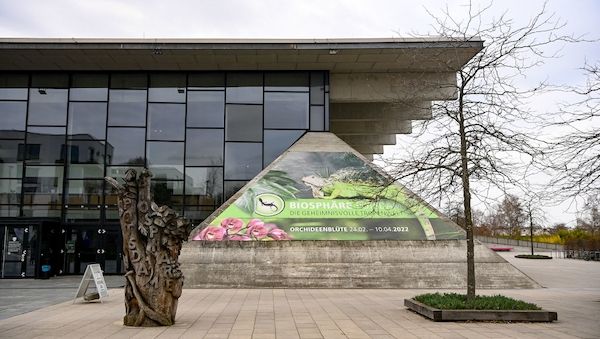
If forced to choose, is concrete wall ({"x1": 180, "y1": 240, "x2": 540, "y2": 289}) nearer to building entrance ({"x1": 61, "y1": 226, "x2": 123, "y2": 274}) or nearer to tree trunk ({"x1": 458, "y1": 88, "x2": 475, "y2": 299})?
tree trunk ({"x1": 458, "y1": 88, "x2": 475, "y2": 299})

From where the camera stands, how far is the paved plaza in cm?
929

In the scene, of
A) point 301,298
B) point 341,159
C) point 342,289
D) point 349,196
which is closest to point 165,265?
point 301,298

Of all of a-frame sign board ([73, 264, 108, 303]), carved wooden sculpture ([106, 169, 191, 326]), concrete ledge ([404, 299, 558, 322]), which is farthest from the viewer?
a-frame sign board ([73, 264, 108, 303])

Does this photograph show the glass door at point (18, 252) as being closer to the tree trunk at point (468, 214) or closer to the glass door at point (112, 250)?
the glass door at point (112, 250)

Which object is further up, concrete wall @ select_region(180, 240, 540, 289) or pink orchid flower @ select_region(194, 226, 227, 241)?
pink orchid flower @ select_region(194, 226, 227, 241)

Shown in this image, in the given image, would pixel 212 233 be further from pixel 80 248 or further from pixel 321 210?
pixel 80 248

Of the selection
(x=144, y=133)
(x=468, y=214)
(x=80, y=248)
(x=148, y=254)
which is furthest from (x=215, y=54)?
(x=468, y=214)

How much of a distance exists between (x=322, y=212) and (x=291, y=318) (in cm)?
993

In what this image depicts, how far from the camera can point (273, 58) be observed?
79.5 ft

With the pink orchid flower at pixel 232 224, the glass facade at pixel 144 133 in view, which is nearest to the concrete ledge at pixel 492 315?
the pink orchid flower at pixel 232 224

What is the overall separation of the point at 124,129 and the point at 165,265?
16215mm

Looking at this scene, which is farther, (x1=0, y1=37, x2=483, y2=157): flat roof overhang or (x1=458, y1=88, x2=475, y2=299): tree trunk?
(x1=0, y1=37, x2=483, y2=157): flat roof overhang

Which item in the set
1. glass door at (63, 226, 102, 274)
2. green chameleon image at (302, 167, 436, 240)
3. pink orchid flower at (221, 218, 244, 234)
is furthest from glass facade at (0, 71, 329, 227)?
pink orchid flower at (221, 218, 244, 234)

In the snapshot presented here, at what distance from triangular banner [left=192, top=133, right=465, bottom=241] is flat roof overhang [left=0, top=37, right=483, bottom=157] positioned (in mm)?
3802
